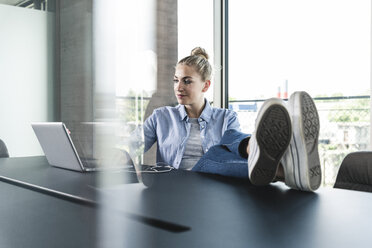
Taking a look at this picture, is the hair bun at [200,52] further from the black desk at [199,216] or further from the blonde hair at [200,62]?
the black desk at [199,216]

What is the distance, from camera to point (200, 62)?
6.89 feet

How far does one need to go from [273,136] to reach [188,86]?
1.19 m

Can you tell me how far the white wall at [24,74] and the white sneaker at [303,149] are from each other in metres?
2.38

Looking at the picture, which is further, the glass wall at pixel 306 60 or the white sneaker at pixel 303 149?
the glass wall at pixel 306 60

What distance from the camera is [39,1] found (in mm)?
2863

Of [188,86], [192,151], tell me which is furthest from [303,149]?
[188,86]

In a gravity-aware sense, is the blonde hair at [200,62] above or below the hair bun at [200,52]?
below

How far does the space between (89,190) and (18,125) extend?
215 cm

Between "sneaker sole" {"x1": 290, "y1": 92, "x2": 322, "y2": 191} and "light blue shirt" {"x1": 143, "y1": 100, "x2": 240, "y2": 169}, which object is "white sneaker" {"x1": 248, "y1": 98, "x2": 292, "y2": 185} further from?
"light blue shirt" {"x1": 143, "y1": 100, "x2": 240, "y2": 169}

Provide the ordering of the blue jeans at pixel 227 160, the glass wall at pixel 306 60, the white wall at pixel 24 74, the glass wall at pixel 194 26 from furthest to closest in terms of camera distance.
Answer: the glass wall at pixel 194 26 → the glass wall at pixel 306 60 → the white wall at pixel 24 74 → the blue jeans at pixel 227 160

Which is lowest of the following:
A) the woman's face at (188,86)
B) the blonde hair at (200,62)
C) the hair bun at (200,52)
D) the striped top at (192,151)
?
the striped top at (192,151)

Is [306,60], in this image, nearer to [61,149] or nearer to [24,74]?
[24,74]

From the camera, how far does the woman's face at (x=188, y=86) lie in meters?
2.00

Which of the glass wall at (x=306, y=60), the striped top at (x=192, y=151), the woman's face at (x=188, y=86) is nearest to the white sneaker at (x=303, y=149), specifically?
the striped top at (x=192, y=151)
